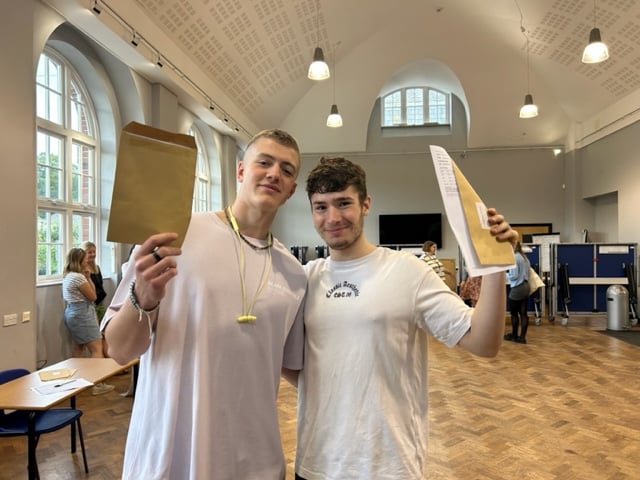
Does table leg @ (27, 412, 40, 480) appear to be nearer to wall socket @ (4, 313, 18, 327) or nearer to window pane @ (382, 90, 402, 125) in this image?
wall socket @ (4, 313, 18, 327)

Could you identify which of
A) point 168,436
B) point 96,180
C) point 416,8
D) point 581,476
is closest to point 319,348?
point 168,436

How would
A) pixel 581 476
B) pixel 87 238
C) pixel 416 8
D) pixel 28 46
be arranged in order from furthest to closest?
pixel 416 8, pixel 87 238, pixel 28 46, pixel 581 476

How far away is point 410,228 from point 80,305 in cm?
988

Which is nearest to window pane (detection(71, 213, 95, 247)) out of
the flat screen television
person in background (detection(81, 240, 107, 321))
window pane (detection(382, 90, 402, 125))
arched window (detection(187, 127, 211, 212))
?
person in background (detection(81, 240, 107, 321))

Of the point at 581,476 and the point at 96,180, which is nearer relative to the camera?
the point at 581,476

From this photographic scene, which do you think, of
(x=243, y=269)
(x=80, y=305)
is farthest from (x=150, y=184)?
(x=80, y=305)

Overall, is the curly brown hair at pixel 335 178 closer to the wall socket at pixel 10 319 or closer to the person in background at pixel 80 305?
the wall socket at pixel 10 319

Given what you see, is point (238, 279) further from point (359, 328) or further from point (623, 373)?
point (623, 373)

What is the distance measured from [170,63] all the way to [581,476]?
663 centimetres

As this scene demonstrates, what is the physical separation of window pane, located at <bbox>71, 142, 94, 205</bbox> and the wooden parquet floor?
252 centimetres

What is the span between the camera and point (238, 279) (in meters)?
1.21

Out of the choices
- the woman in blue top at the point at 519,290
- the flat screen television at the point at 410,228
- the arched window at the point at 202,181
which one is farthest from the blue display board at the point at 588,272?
the arched window at the point at 202,181

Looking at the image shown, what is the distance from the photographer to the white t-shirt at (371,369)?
1.21 metres

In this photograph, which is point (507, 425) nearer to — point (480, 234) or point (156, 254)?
point (480, 234)
